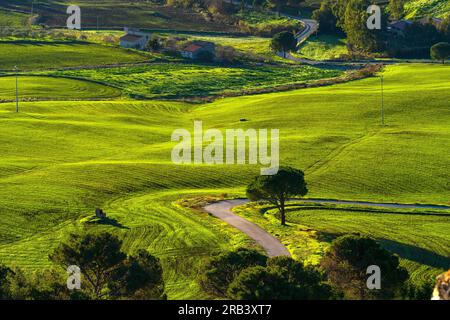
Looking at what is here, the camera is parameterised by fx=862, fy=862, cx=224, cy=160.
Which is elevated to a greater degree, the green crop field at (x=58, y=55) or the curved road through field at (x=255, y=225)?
the green crop field at (x=58, y=55)

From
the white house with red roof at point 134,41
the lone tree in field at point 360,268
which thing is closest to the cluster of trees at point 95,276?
the lone tree in field at point 360,268

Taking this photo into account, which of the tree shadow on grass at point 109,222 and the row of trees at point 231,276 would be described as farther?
the tree shadow on grass at point 109,222

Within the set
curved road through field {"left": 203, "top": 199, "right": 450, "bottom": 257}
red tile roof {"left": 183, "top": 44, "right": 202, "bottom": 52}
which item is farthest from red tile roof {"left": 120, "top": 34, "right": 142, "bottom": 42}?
curved road through field {"left": 203, "top": 199, "right": 450, "bottom": 257}

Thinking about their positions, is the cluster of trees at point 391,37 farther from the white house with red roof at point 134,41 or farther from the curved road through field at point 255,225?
the curved road through field at point 255,225

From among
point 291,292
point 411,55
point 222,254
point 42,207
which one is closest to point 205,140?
point 42,207

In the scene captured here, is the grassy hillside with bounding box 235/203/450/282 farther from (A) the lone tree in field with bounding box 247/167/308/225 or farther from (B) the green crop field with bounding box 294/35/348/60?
(B) the green crop field with bounding box 294/35/348/60

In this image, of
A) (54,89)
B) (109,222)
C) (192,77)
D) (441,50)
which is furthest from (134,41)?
(109,222)

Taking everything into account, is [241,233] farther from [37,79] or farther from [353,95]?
[37,79]

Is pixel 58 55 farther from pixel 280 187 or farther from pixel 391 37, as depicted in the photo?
pixel 280 187
